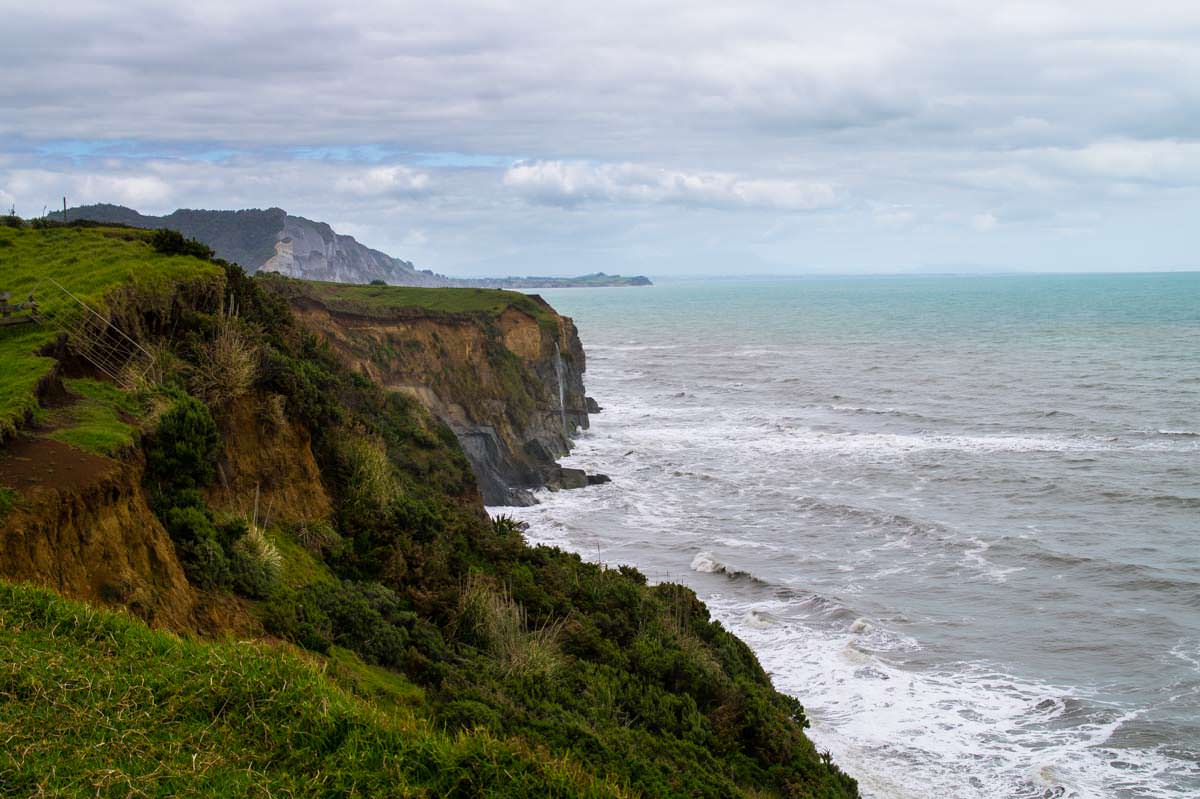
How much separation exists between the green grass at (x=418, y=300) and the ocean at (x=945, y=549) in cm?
670

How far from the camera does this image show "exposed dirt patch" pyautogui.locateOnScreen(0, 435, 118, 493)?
1055 cm

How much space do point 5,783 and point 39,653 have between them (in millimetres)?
1686

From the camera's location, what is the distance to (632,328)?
5027 inches

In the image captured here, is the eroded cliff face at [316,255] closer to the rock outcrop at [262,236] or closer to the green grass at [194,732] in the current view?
the rock outcrop at [262,236]

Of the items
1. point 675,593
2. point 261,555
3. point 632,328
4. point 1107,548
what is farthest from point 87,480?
point 632,328

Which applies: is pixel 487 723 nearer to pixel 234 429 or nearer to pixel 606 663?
pixel 606 663

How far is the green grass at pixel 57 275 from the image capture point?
12.6 meters

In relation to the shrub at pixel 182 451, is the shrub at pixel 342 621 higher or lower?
lower

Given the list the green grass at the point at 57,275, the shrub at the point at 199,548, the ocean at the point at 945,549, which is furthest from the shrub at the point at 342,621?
the ocean at the point at 945,549

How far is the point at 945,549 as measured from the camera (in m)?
27.7

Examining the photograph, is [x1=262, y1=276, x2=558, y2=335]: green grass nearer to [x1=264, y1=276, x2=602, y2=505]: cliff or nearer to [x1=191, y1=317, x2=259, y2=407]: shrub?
[x1=264, y1=276, x2=602, y2=505]: cliff

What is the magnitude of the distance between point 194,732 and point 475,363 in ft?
111

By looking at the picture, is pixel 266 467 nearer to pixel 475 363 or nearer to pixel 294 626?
pixel 294 626

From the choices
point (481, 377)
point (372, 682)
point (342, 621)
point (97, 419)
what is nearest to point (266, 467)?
point (97, 419)
